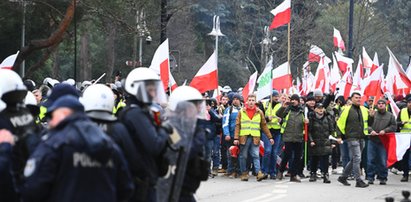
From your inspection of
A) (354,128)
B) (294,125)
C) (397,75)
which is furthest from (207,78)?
(397,75)

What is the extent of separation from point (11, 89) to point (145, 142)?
1138 millimetres

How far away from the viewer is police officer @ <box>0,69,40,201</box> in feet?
23.1

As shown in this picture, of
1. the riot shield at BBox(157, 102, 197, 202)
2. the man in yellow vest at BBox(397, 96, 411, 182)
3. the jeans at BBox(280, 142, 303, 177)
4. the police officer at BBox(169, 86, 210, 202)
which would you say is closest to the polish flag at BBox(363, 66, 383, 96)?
the man in yellow vest at BBox(397, 96, 411, 182)

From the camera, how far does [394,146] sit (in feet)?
62.3

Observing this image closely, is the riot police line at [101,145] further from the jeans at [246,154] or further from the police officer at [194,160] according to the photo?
the jeans at [246,154]

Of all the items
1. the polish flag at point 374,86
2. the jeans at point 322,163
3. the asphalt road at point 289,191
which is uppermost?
the polish flag at point 374,86

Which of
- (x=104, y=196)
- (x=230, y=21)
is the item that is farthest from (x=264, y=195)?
(x=230, y=21)

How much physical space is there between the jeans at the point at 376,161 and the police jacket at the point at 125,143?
1185 centimetres

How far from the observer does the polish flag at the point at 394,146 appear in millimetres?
18859

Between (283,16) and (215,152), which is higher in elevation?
(283,16)

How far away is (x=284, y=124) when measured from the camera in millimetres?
18938

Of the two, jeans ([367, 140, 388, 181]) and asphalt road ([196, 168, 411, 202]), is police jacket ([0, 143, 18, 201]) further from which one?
jeans ([367, 140, 388, 181])

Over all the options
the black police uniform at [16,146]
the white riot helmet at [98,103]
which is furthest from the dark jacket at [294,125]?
the black police uniform at [16,146]

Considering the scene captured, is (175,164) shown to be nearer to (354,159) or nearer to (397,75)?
(354,159)
